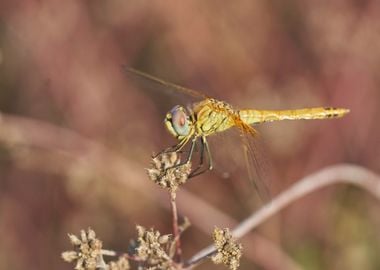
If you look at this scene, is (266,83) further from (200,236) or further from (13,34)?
(13,34)

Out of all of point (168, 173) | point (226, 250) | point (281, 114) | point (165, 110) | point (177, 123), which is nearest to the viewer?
point (226, 250)

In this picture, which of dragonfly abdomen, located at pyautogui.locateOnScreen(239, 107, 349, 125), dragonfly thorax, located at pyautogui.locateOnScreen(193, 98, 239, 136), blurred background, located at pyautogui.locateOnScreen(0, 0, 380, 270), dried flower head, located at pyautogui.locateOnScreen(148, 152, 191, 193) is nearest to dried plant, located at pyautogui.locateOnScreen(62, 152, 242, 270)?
dried flower head, located at pyautogui.locateOnScreen(148, 152, 191, 193)

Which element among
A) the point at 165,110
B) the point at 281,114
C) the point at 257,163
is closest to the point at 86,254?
the point at 257,163

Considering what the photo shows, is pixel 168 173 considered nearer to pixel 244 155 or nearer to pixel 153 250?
pixel 153 250

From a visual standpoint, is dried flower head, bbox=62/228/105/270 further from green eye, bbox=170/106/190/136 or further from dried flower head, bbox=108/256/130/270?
green eye, bbox=170/106/190/136

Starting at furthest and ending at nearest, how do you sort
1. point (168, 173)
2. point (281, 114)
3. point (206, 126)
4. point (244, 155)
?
point (281, 114)
point (244, 155)
point (206, 126)
point (168, 173)
